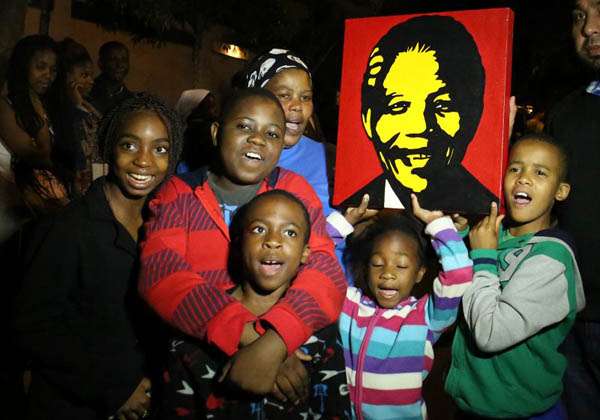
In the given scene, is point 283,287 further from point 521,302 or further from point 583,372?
point 583,372

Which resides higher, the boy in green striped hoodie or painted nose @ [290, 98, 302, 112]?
painted nose @ [290, 98, 302, 112]

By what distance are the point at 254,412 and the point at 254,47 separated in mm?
9274

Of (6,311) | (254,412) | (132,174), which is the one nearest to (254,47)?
(6,311)

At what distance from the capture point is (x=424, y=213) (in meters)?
2.07

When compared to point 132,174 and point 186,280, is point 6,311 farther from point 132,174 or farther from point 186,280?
point 186,280

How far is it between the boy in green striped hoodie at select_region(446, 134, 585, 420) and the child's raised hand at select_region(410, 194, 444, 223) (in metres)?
0.18

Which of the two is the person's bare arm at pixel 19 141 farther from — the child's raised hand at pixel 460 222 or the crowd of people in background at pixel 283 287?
the child's raised hand at pixel 460 222

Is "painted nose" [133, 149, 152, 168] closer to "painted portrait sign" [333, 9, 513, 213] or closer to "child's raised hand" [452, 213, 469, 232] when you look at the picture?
"painted portrait sign" [333, 9, 513, 213]

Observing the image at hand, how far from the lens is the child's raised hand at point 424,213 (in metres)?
2.07

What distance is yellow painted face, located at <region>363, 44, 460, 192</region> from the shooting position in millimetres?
2061

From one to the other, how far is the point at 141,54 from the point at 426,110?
8538mm

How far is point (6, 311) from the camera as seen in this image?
340cm

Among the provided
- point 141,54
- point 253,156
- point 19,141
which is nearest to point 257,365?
point 253,156

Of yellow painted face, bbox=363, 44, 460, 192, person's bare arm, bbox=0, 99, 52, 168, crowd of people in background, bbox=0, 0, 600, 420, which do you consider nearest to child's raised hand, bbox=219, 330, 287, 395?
crowd of people in background, bbox=0, 0, 600, 420
